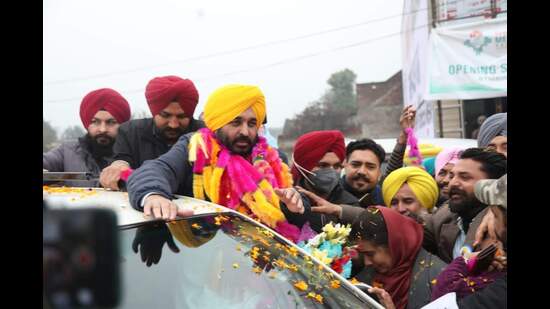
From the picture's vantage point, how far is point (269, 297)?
1773 millimetres

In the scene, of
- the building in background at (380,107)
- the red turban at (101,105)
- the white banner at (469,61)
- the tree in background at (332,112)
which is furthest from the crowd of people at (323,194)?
the tree in background at (332,112)

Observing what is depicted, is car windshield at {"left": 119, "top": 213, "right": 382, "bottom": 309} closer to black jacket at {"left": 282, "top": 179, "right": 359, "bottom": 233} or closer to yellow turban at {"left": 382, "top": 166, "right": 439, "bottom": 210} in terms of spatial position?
black jacket at {"left": 282, "top": 179, "right": 359, "bottom": 233}

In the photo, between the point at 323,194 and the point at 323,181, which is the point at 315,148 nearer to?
the point at 323,181

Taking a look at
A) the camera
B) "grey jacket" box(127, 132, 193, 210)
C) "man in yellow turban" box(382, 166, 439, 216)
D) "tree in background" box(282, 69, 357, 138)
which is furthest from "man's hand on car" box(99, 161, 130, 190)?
"tree in background" box(282, 69, 357, 138)

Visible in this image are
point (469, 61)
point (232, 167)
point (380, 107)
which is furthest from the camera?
point (380, 107)

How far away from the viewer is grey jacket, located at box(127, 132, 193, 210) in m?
2.18

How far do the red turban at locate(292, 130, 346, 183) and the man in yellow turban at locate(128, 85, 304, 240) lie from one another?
1.21 metres

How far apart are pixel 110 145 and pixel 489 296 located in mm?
3217

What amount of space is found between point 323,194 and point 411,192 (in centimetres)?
63

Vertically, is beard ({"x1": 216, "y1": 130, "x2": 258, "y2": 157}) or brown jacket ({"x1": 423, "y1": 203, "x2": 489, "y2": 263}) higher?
beard ({"x1": 216, "y1": 130, "x2": 258, "y2": 157})

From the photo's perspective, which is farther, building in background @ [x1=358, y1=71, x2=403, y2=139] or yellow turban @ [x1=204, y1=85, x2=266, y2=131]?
building in background @ [x1=358, y1=71, x2=403, y2=139]

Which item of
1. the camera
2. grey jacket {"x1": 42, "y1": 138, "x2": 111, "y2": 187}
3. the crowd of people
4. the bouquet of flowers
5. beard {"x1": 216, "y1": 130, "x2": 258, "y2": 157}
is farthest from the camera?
grey jacket {"x1": 42, "y1": 138, "x2": 111, "y2": 187}

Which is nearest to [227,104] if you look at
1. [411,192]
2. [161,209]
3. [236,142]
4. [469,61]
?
[236,142]

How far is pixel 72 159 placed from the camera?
413cm
